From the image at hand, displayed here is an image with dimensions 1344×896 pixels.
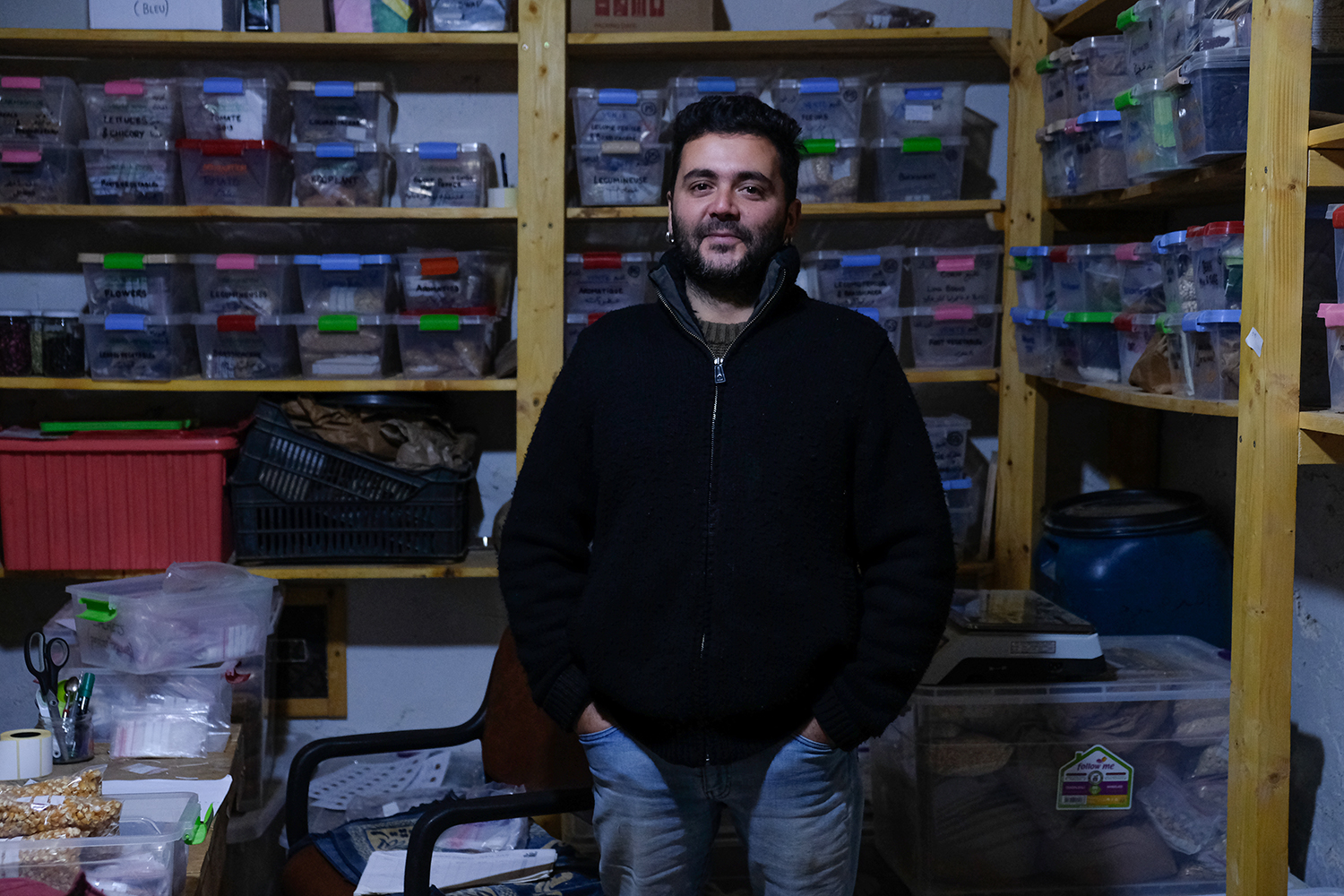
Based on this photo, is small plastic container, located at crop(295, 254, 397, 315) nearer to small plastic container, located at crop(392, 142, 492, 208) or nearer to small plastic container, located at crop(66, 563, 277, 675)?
small plastic container, located at crop(392, 142, 492, 208)

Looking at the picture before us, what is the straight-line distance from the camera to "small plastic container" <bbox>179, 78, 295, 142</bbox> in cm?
258

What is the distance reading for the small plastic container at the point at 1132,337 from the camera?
2123mm

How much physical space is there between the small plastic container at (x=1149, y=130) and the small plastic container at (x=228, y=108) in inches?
72.2

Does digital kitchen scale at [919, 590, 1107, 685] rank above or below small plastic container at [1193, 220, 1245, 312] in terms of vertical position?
below

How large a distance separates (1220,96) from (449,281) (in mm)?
1658

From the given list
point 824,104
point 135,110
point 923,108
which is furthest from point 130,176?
point 923,108

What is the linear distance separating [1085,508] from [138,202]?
7.48ft

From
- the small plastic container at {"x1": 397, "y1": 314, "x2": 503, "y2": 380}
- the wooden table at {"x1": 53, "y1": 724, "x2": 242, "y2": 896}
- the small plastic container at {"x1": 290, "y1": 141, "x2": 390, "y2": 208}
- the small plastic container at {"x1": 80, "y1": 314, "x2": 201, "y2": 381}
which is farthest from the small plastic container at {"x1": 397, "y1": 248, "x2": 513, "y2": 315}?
the wooden table at {"x1": 53, "y1": 724, "x2": 242, "y2": 896}

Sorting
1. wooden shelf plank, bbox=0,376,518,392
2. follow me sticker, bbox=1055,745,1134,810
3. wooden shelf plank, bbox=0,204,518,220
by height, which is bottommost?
follow me sticker, bbox=1055,745,1134,810

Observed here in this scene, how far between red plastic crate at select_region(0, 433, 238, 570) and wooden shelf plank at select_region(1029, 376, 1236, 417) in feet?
6.26

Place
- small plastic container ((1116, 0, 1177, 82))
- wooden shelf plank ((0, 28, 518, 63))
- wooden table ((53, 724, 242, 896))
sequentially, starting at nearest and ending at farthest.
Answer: wooden table ((53, 724, 242, 896)) < small plastic container ((1116, 0, 1177, 82)) < wooden shelf plank ((0, 28, 518, 63))

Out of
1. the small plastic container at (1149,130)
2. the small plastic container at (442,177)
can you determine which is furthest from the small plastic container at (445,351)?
the small plastic container at (1149,130)

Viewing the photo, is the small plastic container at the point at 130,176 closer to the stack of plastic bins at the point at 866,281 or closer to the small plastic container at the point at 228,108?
the small plastic container at the point at 228,108

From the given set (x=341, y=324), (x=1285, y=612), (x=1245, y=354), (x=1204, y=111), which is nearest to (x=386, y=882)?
(x=341, y=324)
